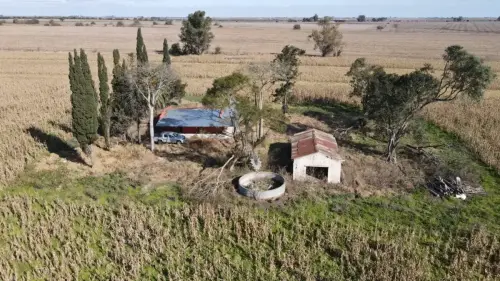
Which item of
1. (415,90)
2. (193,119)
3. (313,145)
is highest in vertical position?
(415,90)

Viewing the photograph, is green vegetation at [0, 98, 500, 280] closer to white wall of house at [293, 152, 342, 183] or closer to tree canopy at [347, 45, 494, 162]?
white wall of house at [293, 152, 342, 183]

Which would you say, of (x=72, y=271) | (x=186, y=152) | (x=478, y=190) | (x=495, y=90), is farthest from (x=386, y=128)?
(x=495, y=90)

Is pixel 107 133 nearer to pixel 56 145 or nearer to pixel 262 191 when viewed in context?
pixel 56 145

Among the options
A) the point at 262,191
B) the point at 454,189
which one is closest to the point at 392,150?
the point at 454,189

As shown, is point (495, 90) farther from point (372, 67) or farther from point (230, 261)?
point (230, 261)

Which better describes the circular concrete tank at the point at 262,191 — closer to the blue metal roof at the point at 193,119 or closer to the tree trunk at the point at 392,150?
the blue metal roof at the point at 193,119

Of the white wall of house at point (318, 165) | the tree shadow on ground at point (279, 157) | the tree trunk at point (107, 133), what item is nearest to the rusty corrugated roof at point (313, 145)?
the white wall of house at point (318, 165)
